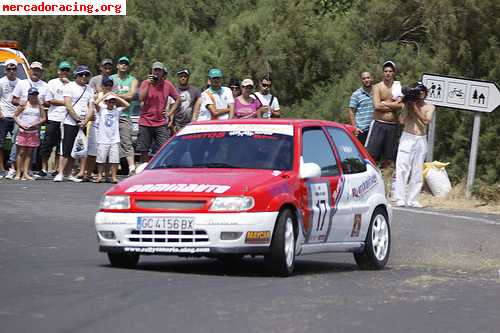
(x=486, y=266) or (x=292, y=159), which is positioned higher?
(x=292, y=159)

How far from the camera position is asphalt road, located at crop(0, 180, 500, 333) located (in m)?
9.00

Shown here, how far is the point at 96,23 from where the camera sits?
158 feet

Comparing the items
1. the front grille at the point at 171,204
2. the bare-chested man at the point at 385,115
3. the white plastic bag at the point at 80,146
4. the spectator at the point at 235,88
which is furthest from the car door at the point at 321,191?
the spectator at the point at 235,88

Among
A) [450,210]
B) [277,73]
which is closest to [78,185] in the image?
[450,210]

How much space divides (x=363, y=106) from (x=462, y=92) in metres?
1.74

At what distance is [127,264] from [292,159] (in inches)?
67.9

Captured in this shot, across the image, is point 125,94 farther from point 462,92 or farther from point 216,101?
point 462,92

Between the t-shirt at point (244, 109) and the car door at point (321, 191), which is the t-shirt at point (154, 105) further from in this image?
the car door at point (321, 191)

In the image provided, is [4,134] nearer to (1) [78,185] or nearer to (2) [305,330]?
(1) [78,185]


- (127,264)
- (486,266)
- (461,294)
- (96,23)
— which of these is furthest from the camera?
(96,23)

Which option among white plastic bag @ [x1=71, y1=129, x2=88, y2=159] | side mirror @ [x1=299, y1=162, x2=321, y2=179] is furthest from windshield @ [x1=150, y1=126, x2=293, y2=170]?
white plastic bag @ [x1=71, y1=129, x2=88, y2=159]

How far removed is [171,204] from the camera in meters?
11.7

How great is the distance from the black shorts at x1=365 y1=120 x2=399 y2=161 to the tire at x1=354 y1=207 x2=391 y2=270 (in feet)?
26.8

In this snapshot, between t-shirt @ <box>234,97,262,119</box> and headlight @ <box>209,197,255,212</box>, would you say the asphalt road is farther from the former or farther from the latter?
t-shirt @ <box>234,97,262,119</box>
